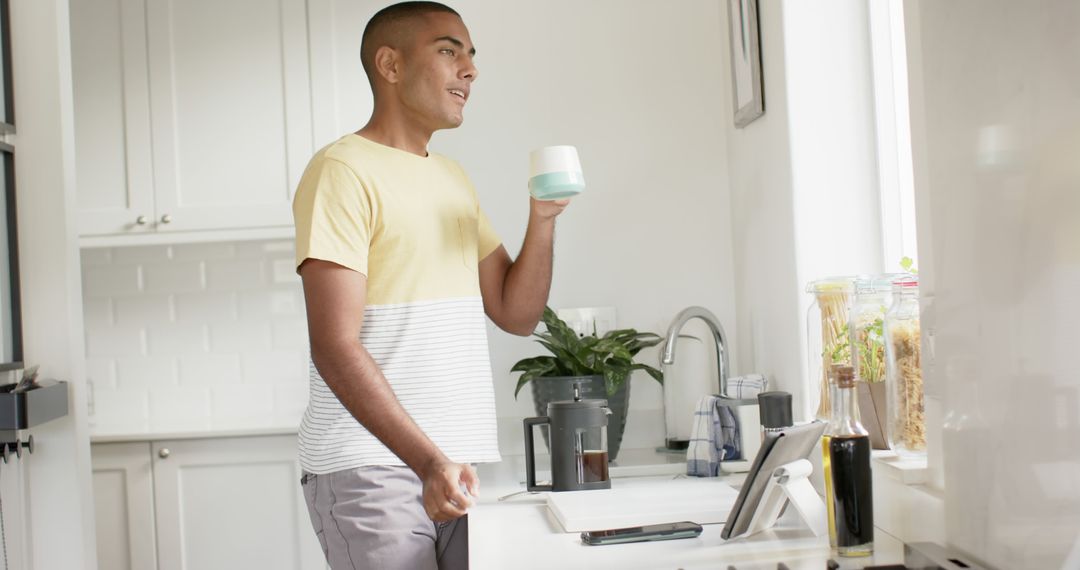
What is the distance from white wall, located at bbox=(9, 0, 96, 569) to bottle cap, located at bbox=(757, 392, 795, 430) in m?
1.54

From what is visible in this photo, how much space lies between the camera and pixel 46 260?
2289 millimetres

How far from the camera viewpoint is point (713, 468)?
2.16m

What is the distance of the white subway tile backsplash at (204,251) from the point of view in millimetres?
3391

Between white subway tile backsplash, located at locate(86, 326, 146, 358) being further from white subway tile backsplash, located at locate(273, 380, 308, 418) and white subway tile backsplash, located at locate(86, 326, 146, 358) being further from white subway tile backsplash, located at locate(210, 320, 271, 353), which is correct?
white subway tile backsplash, located at locate(273, 380, 308, 418)

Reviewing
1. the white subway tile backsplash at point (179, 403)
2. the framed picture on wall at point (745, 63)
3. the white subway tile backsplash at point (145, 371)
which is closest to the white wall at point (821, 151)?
the framed picture on wall at point (745, 63)

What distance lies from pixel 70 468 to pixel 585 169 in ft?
5.03

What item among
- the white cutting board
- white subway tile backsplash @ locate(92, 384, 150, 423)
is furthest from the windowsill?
white subway tile backsplash @ locate(92, 384, 150, 423)

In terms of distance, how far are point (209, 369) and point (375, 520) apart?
1.89m

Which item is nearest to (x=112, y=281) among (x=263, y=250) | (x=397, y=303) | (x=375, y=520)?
(x=263, y=250)

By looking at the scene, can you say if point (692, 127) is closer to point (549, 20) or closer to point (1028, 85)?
point (549, 20)

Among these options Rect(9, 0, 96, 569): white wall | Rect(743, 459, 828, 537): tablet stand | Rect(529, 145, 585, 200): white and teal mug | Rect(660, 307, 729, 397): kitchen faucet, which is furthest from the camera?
Rect(660, 307, 729, 397): kitchen faucet

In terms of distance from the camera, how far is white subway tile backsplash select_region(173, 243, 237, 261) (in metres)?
3.39

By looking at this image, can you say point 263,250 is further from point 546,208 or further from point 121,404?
point 546,208

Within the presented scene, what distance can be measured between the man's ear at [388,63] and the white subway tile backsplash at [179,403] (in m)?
1.77
